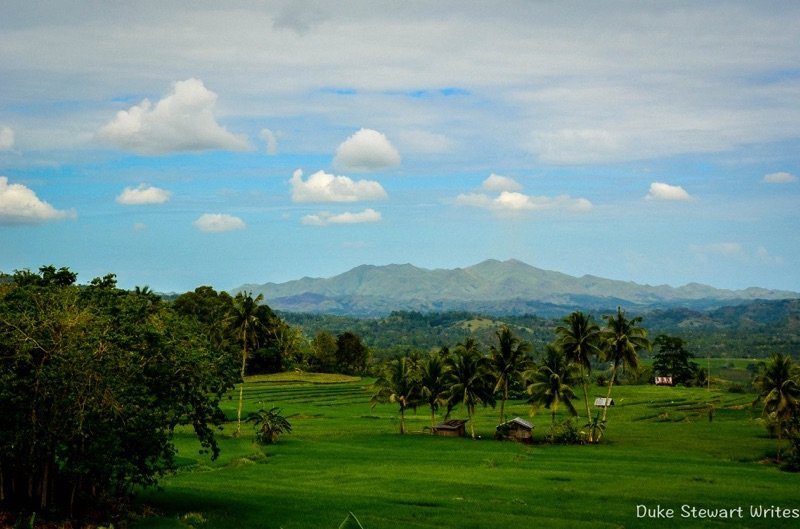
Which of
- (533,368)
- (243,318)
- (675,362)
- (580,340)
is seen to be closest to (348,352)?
(675,362)

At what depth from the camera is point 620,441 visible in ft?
282

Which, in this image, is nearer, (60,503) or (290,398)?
(60,503)

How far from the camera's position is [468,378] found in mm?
87250

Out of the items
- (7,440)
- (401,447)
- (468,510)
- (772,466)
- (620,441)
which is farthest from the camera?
(620,441)

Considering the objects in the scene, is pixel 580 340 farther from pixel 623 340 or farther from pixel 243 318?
pixel 243 318

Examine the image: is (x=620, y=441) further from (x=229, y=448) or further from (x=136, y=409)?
(x=136, y=409)

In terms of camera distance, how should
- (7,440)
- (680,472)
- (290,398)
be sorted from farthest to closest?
(290,398) → (680,472) → (7,440)

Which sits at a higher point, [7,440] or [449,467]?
[7,440]

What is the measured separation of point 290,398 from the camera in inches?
4924

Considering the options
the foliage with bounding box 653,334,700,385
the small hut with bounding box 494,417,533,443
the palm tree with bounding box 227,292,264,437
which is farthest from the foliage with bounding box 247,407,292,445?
the foliage with bounding box 653,334,700,385

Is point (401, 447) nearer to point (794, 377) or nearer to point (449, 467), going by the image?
point (449, 467)

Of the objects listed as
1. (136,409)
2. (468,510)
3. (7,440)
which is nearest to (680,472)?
(468,510)

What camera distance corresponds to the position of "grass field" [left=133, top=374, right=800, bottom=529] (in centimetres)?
4084

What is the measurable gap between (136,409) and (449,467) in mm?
34638
